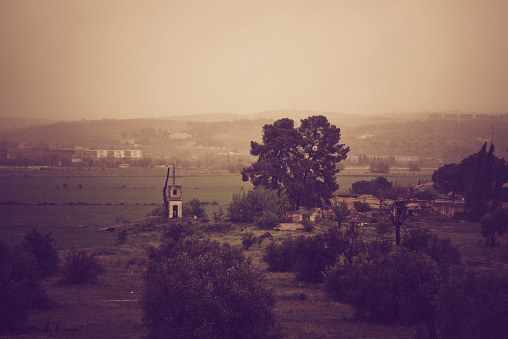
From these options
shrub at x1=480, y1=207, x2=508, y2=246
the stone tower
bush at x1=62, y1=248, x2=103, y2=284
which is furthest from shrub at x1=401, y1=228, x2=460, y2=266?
the stone tower

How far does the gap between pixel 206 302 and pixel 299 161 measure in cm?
4011

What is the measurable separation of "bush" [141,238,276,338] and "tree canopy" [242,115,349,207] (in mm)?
36681

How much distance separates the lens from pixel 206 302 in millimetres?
12133

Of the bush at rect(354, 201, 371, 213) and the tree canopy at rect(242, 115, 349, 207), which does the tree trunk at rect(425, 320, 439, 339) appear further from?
the bush at rect(354, 201, 371, 213)

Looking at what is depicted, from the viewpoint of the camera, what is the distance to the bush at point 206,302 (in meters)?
12.0

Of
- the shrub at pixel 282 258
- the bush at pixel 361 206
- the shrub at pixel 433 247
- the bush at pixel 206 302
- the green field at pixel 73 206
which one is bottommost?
the green field at pixel 73 206

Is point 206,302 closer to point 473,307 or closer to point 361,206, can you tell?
point 473,307

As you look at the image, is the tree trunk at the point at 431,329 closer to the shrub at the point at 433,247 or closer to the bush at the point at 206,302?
the bush at the point at 206,302

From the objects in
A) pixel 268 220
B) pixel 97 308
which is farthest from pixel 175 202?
pixel 97 308

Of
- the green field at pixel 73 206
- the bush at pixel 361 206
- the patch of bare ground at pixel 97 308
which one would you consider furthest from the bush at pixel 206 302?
the bush at pixel 361 206

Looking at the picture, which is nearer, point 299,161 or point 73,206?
point 299,161

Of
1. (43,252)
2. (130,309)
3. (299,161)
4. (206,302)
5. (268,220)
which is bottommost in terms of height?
(268,220)

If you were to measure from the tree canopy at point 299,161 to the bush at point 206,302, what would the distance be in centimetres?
3668

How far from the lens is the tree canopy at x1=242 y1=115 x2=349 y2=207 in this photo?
2000 inches
